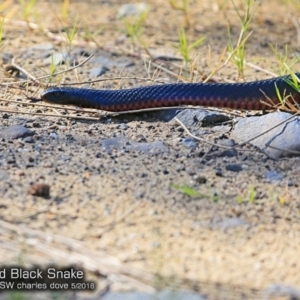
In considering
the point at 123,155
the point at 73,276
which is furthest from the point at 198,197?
the point at 73,276

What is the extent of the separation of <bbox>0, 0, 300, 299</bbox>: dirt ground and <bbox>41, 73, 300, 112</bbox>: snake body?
8cm

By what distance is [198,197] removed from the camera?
3770 millimetres

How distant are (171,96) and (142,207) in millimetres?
1398

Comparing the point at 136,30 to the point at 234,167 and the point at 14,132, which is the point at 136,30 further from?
the point at 234,167

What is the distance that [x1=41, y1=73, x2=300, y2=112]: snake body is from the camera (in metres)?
4.89

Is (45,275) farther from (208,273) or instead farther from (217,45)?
(217,45)

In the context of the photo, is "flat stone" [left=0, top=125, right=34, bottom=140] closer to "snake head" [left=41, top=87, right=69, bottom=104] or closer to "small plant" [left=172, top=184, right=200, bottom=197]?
→ "snake head" [left=41, top=87, right=69, bottom=104]

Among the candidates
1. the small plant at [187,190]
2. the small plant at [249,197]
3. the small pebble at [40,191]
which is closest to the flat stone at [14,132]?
the small pebble at [40,191]

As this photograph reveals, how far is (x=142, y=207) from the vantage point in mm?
3650

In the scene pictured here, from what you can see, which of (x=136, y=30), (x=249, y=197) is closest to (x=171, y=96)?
(x=249, y=197)

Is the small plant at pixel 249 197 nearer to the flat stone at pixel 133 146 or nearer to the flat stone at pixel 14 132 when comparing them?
the flat stone at pixel 133 146

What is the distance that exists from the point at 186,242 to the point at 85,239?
42 cm

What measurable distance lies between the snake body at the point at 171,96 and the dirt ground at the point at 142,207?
0.08 meters

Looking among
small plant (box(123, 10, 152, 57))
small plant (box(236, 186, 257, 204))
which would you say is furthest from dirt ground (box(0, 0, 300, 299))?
small plant (box(123, 10, 152, 57))
